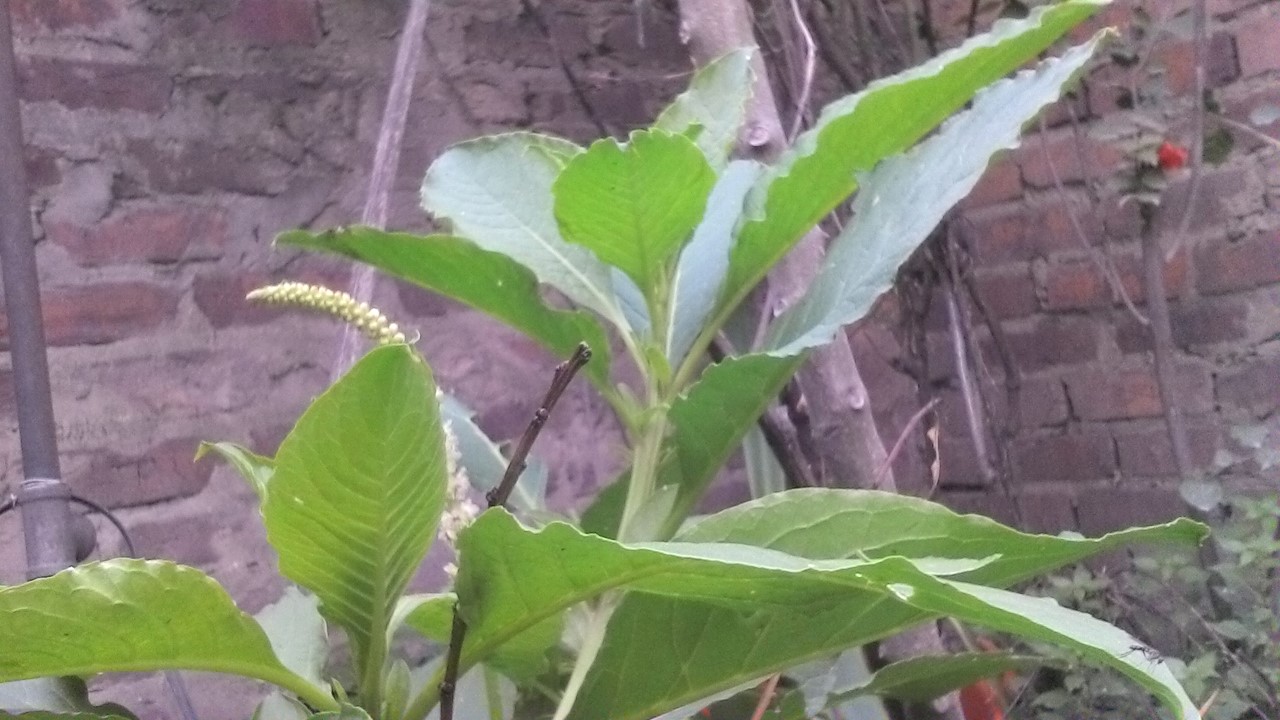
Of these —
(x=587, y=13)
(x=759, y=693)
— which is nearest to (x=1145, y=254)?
(x=587, y=13)

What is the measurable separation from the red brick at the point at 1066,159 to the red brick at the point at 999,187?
0.01 meters

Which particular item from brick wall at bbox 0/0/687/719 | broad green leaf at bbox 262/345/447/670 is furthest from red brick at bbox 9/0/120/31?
broad green leaf at bbox 262/345/447/670

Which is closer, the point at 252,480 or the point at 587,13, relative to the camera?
the point at 252,480

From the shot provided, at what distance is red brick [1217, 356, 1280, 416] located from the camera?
1319 millimetres

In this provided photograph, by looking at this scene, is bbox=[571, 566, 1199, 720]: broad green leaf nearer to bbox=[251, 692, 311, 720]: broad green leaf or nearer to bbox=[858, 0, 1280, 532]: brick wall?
bbox=[251, 692, 311, 720]: broad green leaf

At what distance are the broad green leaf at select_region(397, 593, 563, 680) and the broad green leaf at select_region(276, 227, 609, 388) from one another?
14 cm

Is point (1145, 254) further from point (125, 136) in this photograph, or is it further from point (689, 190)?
point (125, 136)

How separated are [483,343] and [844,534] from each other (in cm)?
95

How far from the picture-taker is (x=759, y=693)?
660mm

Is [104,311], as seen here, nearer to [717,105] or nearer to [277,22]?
[277,22]

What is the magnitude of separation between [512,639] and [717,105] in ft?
1.05

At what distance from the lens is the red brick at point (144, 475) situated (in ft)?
3.39

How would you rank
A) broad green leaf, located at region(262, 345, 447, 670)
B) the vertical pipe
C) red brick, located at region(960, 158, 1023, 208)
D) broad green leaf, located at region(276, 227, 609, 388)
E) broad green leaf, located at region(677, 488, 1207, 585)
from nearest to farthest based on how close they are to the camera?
1. broad green leaf, located at region(262, 345, 447, 670)
2. broad green leaf, located at region(677, 488, 1207, 585)
3. broad green leaf, located at region(276, 227, 609, 388)
4. the vertical pipe
5. red brick, located at region(960, 158, 1023, 208)

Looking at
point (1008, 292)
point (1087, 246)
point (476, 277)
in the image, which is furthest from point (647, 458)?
point (1008, 292)
